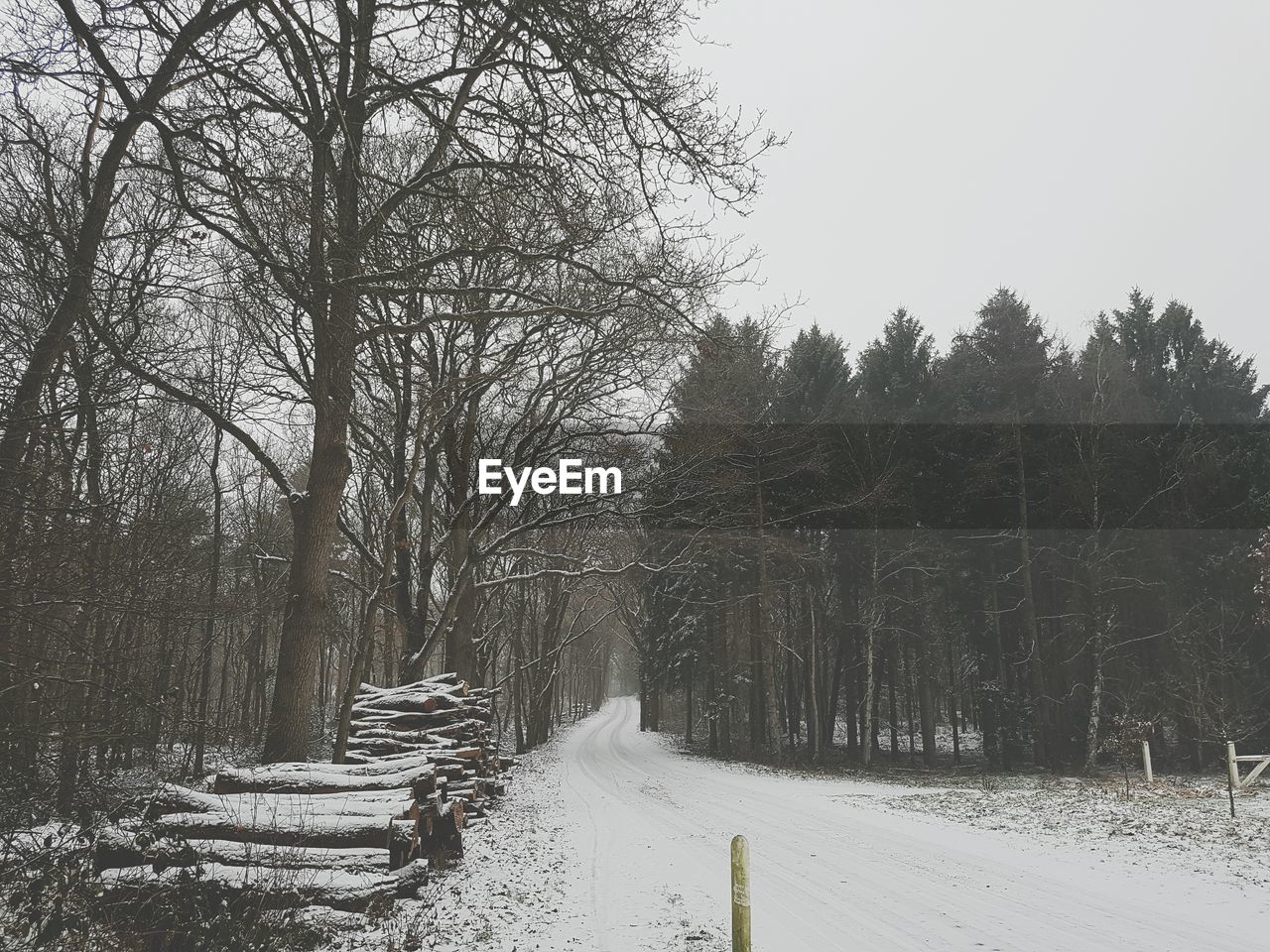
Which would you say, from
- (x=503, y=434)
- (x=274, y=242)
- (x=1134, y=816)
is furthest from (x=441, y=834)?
(x=503, y=434)

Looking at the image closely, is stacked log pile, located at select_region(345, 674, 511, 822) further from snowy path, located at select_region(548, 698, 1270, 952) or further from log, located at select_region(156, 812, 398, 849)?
log, located at select_region(156, 812, 398, 849)

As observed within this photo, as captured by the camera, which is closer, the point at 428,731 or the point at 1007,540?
the point at 428,731

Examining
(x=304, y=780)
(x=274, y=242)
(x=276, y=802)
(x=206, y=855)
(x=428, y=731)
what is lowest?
(x=428, y=731)

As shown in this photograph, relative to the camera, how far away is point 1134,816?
12.9m

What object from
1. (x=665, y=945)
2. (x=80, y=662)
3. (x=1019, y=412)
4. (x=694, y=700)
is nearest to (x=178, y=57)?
(x=80, y=662)

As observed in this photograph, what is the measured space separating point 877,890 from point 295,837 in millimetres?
6079

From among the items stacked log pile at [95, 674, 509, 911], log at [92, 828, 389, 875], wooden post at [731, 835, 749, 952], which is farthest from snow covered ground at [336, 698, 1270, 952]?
wooden post at [731, 835, 749, 952]

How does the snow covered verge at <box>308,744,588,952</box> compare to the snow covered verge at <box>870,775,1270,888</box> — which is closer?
the snow covered verge at <box>308,744,588,952</box>

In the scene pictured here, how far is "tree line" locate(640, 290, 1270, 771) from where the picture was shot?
2497cm

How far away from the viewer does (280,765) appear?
8164 mm

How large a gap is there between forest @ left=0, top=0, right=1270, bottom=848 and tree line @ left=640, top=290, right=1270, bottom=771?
21 centimetres

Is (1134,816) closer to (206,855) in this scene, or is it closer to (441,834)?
(441,834)

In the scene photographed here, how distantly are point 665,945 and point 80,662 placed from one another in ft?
17.0

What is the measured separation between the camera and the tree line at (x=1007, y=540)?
2497 centimetres
